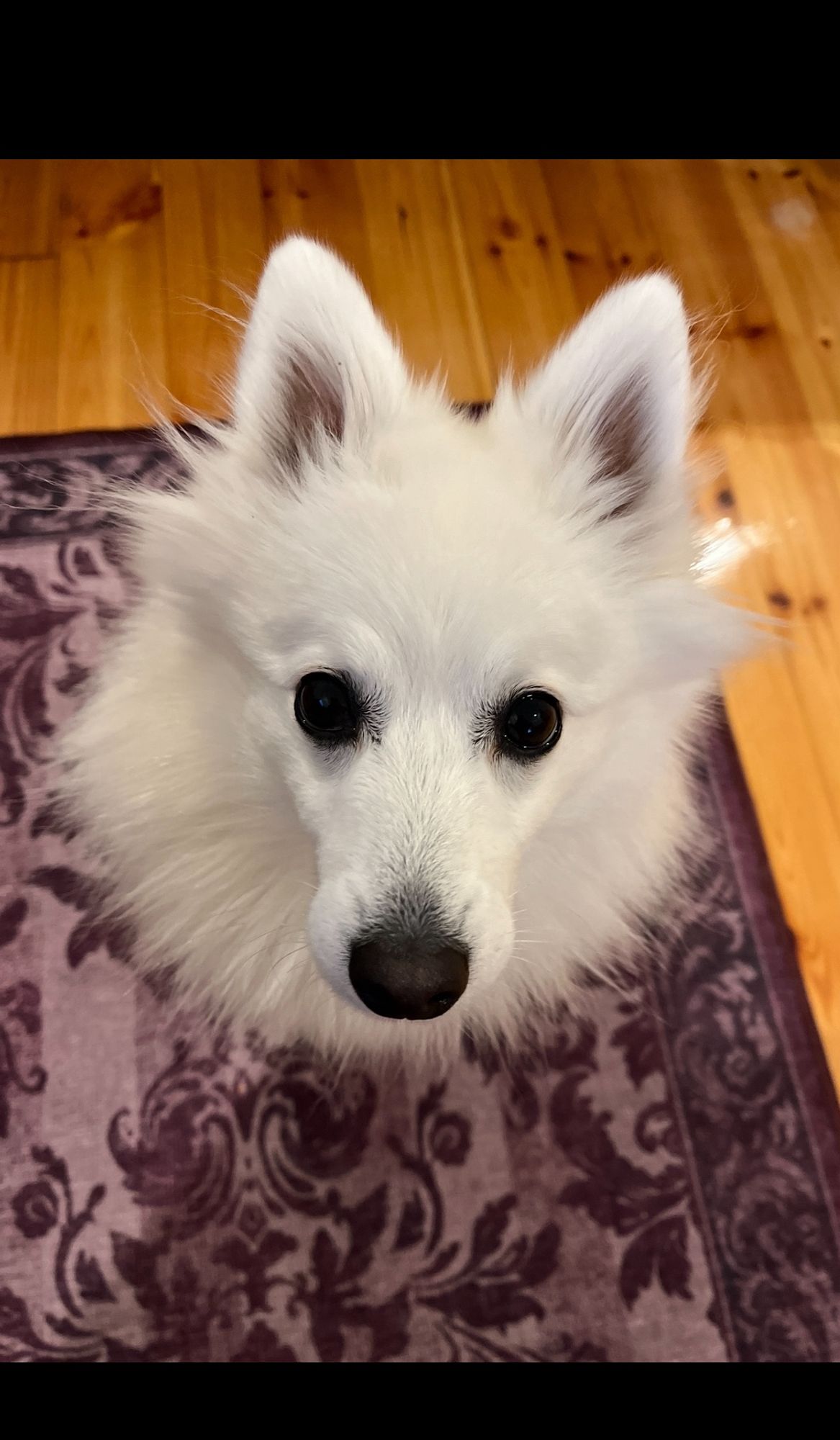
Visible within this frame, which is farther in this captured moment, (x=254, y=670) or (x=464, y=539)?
(x=254, y=670)

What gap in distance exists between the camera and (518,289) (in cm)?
228

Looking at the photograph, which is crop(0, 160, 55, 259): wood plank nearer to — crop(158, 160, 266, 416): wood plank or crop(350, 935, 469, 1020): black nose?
crop(158, 160, 266, 416): wood plank

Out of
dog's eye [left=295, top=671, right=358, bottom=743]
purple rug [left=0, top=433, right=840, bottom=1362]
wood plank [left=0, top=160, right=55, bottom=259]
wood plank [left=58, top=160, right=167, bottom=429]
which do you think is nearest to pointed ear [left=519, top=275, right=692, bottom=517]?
dog's eye [left=295, top=671, right=358, bottom=743]

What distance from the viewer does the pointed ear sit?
925 millimetres

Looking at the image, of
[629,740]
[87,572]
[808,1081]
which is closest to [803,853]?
[808,1081]

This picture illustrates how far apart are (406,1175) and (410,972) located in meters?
0.77

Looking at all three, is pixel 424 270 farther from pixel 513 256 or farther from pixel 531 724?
pixel 531 724

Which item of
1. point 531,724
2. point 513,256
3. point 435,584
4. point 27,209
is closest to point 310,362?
point 435,584

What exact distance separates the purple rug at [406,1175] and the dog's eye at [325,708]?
2.47ft

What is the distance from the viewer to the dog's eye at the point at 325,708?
991 millimetres

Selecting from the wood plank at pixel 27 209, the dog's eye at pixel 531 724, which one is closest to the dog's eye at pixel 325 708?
the dog's eye at pixel 531 724

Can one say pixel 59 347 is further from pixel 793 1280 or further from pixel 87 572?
pixel 793 1280

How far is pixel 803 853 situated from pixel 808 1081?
0.42 metres

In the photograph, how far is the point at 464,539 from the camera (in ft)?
3.08
